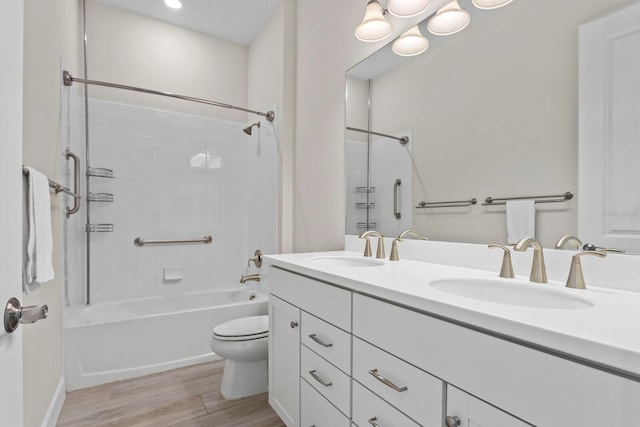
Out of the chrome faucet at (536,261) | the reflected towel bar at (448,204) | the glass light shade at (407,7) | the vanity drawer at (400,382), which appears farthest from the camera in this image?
the glass light shade at (407,7)

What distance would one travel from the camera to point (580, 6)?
100 cm

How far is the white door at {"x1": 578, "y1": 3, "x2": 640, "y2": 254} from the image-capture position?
35.1 inches

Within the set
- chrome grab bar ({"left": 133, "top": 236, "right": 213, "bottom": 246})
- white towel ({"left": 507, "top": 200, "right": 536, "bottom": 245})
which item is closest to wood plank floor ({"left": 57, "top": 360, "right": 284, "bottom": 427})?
chrome grab bar ({"left": 133, "top": 236, "right": 213, "bottom": 246})

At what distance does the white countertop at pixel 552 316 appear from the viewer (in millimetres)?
500

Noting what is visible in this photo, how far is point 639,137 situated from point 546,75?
1.11ft

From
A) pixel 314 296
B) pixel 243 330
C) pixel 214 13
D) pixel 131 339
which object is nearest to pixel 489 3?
pixel 314 296

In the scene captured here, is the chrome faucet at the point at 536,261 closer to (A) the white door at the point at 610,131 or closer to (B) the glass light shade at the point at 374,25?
(A) the white door at the point at 610,131

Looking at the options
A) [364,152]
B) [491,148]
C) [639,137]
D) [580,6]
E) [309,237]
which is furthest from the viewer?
[309,237]

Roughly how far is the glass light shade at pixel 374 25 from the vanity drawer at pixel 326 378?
1518mm

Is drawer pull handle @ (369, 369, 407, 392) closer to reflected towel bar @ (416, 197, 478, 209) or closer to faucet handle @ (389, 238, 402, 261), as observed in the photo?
faucet handle @ (389, 238, 402, 261)

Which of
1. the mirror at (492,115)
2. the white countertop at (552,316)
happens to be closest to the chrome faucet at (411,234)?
the mirror at (492,115)

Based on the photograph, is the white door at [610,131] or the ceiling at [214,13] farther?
the ceiling at [214,13]

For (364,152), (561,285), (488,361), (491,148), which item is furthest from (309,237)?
(488,361)

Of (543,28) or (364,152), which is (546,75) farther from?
(364,152)
